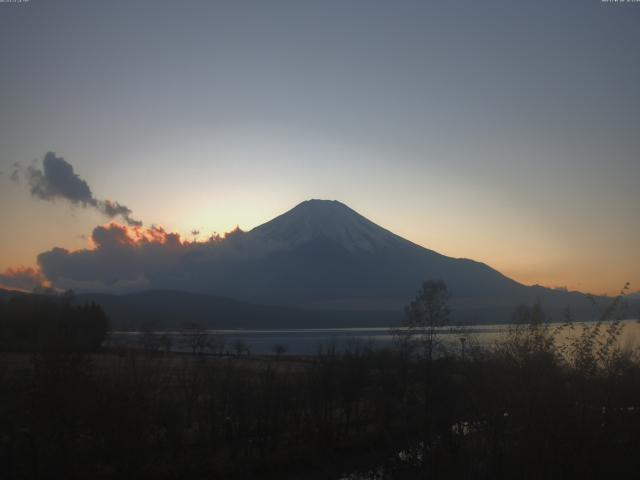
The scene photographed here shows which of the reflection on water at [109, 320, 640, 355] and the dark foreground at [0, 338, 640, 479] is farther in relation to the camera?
the reflection on water at [109, 320, 640, 355]

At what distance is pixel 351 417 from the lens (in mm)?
22953

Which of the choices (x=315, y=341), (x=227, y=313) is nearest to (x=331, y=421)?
(x=315, y=341)

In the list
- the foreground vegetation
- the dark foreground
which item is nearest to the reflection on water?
the foreground vegetation

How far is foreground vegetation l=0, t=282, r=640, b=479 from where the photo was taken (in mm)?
7697

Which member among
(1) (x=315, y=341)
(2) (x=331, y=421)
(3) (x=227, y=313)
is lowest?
(1) (x=315, y=341)

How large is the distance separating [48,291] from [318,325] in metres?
144

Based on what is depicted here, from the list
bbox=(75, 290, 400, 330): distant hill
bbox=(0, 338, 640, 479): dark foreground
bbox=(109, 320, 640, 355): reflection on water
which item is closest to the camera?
bbox=(0, 338, 640, 479): dark foreground

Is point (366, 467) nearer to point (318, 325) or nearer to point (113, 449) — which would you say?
point (113, 449)

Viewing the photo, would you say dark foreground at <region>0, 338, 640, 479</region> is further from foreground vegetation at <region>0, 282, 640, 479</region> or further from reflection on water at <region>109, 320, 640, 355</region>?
reflection on water at <region>109, 320, 640, 355</region>

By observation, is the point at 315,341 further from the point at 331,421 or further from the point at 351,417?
the point at 331,421

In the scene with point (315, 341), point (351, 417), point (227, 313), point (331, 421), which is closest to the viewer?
point (331, 421)

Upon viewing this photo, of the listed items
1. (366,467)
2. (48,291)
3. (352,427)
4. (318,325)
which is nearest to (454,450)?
(366,467)

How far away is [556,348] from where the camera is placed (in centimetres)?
938

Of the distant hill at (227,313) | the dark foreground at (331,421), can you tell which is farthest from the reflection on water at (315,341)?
the distant hill at (227,313)
